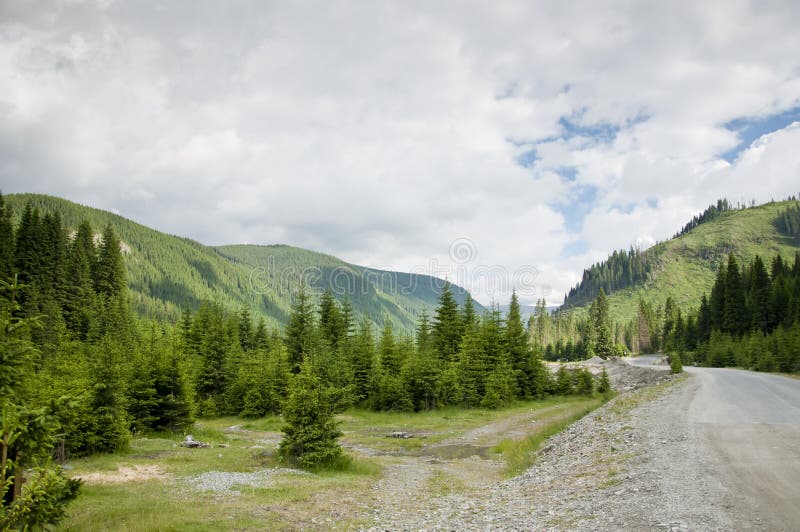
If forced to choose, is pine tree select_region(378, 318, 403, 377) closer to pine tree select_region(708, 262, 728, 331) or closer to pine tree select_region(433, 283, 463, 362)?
pine tree select_region(433, 283, 463, 362)

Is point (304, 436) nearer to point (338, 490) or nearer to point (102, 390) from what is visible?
point (338, 490)

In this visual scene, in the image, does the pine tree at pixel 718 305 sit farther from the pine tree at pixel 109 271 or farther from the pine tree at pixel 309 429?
the pine tree at pixel 109 271

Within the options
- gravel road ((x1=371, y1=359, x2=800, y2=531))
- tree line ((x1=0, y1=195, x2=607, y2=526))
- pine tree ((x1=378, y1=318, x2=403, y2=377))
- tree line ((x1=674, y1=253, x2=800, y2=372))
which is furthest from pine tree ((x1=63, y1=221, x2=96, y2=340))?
tree line ((x1=674, y1=253, x2=800, y2=372))

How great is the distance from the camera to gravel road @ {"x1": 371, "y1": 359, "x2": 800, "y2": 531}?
10.0 metres

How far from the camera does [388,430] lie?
3431 centimetres

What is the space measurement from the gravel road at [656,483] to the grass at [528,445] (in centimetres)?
110

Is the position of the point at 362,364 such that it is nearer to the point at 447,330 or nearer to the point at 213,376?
the point at 447,330

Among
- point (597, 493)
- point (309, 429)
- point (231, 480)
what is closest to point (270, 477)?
point (231, 480)

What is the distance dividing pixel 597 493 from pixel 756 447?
7050 millimetres

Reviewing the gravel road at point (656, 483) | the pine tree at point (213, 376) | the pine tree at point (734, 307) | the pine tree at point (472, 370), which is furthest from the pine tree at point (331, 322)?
the pine tree at point (734, 307)

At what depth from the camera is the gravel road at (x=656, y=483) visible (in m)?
10.0

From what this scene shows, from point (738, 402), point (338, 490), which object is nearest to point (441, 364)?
point (738, 402)

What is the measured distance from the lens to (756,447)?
1505cm

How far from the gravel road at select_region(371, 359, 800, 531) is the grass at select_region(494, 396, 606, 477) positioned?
43.2 inches
